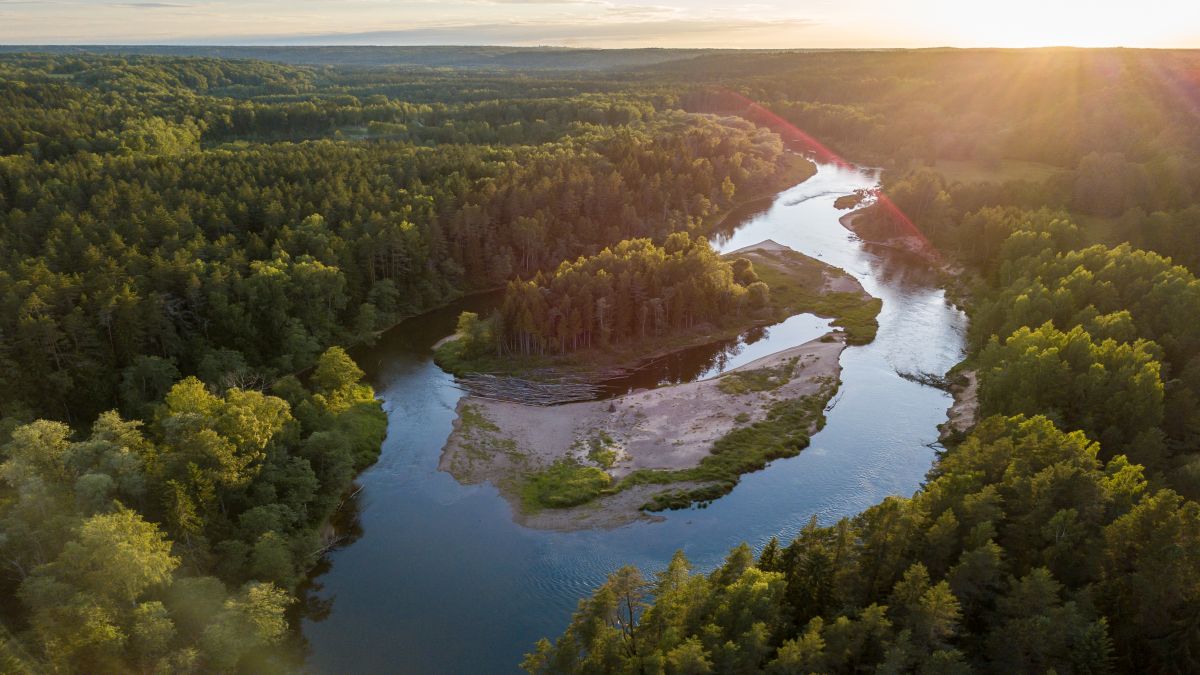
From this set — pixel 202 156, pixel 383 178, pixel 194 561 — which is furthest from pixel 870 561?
pixel 202 156

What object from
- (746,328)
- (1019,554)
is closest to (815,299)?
(746,328)

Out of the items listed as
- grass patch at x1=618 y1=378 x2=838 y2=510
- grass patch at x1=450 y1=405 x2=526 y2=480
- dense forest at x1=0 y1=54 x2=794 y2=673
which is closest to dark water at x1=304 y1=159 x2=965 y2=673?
grass patch at x1=618 y1=378 x2=838 y2=510

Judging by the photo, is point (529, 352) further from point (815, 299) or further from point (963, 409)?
point (963, 409)

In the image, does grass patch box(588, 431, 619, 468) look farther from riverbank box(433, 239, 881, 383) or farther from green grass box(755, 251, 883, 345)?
green grass box(755, 251, 883, 345)

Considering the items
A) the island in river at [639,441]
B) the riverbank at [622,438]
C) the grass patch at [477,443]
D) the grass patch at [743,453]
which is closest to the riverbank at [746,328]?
the island in river at [639,441]

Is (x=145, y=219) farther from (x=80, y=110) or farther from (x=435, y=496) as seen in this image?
(x=80, y=110)

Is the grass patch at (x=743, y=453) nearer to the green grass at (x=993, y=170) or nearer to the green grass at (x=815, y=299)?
the green grass at (x=815, y=299)
